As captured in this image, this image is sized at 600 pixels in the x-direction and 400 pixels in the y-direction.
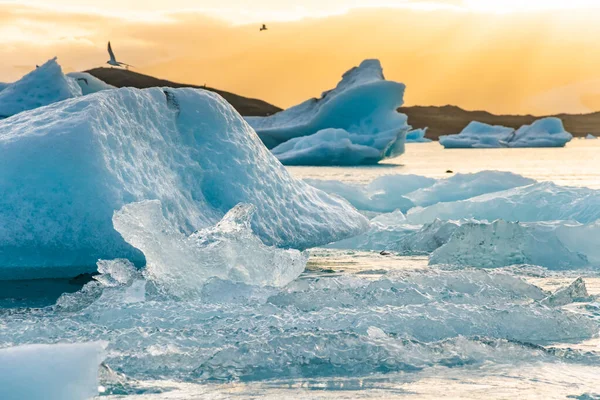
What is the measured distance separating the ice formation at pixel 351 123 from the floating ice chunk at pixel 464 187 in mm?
14451

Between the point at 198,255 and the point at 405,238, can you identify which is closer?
the point at 198,255

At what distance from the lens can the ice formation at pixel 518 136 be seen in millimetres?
57719

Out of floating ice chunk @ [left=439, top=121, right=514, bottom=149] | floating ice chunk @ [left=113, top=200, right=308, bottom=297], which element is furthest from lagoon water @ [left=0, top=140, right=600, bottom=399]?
floating ice chunk @ [left=439, top=121, right=514, bottom=149]

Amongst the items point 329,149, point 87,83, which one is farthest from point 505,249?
point 87,83

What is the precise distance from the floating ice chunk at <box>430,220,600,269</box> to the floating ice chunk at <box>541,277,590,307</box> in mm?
2067

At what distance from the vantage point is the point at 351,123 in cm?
3288

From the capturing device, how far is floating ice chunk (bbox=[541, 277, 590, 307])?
18.3 feet

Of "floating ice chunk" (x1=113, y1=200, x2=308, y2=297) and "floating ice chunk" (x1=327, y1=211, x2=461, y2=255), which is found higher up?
"floating ice chunk" (x1=113, y1=200, x2=308, y2=297)

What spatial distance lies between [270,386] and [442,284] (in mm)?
2494

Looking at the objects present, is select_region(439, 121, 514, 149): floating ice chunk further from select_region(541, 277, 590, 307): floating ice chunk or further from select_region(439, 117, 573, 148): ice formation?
select_region(541, 277, 590, 307): floating ice chunk

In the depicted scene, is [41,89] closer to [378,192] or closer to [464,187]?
[378,192]

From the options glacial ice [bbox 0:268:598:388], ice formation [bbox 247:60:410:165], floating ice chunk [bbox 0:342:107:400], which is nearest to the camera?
floating ice chunk [bbox 0:342:107:400]

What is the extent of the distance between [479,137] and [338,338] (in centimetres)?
5996

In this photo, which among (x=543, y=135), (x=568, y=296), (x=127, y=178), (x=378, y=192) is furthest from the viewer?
(x=543, y=135)
